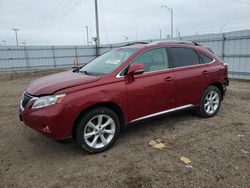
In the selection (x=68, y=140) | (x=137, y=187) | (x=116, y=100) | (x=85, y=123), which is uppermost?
(x=116, y=100)

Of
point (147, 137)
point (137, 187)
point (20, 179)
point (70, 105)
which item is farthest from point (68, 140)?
point (147, 137)

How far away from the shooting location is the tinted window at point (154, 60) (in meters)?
3.90

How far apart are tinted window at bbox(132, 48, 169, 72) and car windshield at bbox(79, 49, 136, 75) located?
0.73ft

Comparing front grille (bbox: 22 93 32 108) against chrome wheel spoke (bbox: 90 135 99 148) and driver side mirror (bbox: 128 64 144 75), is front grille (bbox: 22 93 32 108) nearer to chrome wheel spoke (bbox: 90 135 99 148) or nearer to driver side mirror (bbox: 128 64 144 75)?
chrome wheel spoke (bbox: 90 135 99 148)

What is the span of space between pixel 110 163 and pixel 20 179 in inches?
48.3

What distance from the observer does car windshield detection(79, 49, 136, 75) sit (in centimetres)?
378

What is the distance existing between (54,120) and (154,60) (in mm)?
2125

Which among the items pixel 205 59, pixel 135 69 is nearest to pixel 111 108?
pixel 135 69

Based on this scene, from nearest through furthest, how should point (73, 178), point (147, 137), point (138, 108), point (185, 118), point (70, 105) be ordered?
1. point (73, 178)
2. point (70, 105)
3. point (138, 108)
4. point (147, 137)
5. point (185, 118)

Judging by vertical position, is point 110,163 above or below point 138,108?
below

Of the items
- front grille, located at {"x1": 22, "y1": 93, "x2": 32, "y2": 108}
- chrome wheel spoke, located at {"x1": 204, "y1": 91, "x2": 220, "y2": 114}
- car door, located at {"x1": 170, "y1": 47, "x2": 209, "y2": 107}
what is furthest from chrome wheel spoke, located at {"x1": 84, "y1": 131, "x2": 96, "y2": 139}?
chrome wheel spoke, located at {"x1": 204, "y1": 91, "x2": 220, "y2": 114}

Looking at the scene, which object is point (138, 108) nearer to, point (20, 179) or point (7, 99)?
point (20, 179)

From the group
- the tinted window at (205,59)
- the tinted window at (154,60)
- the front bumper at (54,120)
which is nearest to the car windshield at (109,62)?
the tinted window at (154,60)

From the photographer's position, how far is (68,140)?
10.5 feet
